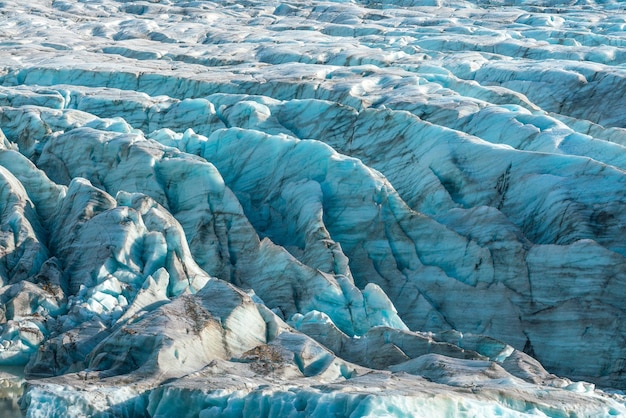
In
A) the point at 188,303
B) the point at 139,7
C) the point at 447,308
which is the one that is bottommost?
the point at 139,7

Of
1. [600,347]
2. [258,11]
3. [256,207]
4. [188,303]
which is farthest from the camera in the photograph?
[258,11]

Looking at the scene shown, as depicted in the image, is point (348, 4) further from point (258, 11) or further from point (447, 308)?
point (447, 308)

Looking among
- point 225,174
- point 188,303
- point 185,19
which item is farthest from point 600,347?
point 185,19

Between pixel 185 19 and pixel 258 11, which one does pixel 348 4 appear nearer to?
pixel 258 11

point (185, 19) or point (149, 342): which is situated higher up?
point (149, 342)

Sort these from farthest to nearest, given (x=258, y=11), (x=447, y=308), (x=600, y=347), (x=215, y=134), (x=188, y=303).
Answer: (x=258, y=11) → (x=215, y=134) → (x=447, y=308) → (x=600, y=347) → (x=188, y=303)

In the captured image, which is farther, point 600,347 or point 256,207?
point 256,207
